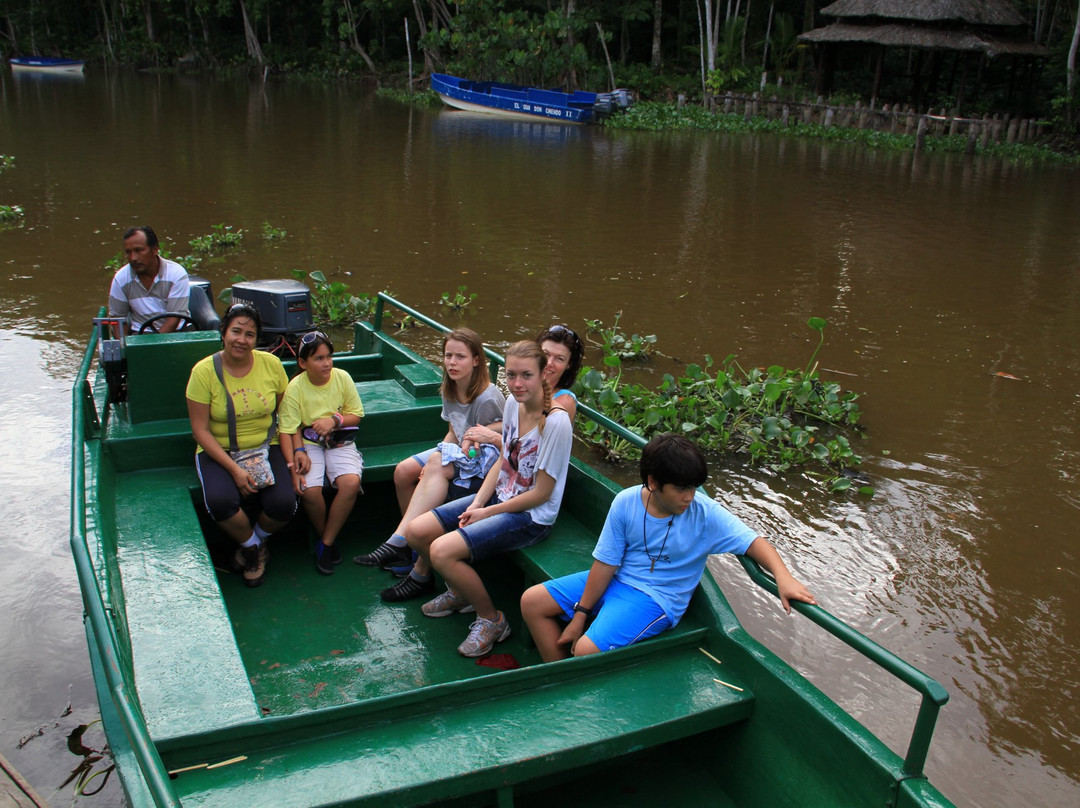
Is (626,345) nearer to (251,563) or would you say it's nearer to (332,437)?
(332,437)

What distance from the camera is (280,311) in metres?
6.02

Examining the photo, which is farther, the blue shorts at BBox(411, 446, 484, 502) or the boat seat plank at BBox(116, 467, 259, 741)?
the blue shorts at BBox(411, 446, 484, 502)

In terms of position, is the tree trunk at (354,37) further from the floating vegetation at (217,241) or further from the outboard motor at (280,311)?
the outboard motor at (280,311)

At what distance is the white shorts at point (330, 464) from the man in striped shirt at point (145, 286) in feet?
5.54

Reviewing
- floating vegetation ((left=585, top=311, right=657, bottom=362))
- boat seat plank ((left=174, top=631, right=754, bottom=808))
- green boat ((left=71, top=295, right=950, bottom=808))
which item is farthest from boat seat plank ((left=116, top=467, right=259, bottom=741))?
floating vegetation ((left=585, top=311, right=657, bottom=362))

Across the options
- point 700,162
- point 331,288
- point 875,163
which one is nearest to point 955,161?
point 875,163

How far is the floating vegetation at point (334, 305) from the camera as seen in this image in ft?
32.4

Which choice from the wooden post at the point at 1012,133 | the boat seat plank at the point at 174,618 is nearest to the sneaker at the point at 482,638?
the boat seat plank at the point at 174,618

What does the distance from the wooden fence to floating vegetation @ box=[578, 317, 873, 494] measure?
1928 centimetres

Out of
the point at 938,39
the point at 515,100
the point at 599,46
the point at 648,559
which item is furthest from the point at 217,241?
the point at 599,46

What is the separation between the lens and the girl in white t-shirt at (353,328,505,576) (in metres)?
4.37

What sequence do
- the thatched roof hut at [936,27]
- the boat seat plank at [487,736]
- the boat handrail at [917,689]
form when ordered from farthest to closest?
the thatched roof hut at [936,27] → the boat seat plank at [487,736] → the boat handrail at [917,689]

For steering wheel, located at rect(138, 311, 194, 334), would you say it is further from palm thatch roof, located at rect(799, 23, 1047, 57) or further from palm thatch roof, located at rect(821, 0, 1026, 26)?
palm thatch roof, located at rect(821, 0, 1026, 26)

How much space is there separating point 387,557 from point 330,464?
55 centimetres
